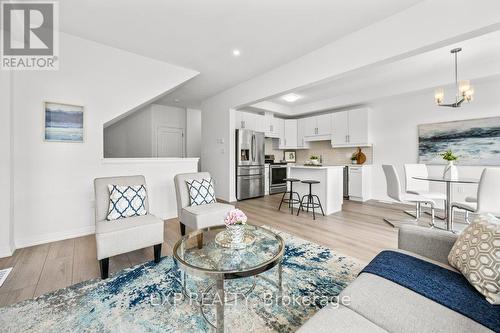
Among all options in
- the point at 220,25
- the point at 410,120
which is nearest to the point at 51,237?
the point at 220,25

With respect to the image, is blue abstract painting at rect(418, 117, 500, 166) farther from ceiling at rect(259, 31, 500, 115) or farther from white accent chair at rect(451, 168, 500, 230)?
white accent chair at rect(451, 168, 500, 230)

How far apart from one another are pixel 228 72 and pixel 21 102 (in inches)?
120

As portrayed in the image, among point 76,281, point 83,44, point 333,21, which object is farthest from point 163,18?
point 76,281

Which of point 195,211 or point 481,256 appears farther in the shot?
point 195,211

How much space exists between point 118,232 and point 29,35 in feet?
9.34

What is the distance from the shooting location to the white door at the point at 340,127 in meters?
5.63

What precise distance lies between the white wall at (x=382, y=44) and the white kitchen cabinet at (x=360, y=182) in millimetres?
2999

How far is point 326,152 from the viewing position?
255 inches

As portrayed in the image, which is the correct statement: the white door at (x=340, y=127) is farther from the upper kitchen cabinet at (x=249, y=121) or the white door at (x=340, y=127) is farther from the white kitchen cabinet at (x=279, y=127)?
the upper kitchen cabinet at (x=249, y=121)

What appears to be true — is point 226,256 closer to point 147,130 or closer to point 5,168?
point 5,168

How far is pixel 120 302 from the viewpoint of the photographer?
1.58 m

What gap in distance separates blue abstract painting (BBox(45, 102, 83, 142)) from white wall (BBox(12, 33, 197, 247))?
67mm

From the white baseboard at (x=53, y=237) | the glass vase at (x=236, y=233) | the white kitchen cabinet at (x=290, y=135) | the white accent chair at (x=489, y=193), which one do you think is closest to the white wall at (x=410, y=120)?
the white accent chair at (x=489, y=193)

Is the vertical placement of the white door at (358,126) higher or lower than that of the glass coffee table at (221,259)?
higher
